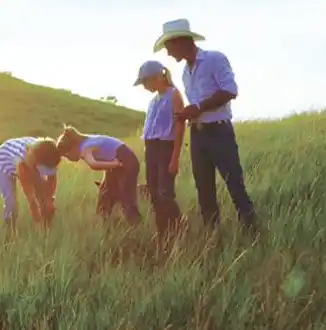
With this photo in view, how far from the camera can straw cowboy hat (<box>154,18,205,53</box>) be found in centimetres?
721

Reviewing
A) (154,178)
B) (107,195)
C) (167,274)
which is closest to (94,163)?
(154,178)

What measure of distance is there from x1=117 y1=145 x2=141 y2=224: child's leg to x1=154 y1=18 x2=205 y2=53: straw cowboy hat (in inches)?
43.7

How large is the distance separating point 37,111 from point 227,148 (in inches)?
609

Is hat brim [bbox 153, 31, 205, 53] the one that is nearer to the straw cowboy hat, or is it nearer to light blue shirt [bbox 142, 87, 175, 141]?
the straw cowboy hat

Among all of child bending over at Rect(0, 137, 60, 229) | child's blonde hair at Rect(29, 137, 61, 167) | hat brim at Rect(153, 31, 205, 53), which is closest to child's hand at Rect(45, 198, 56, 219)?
child bending over at Rect(0, 137, 60, 229)

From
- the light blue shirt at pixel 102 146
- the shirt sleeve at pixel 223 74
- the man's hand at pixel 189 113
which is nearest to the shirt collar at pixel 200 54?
the shirt sleeve at pixel 223 74

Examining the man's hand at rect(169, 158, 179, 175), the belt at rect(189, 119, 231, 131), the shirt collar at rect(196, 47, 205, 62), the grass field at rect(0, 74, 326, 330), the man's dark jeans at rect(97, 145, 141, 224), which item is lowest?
the grass field at rect(0, 74, 326, 330)

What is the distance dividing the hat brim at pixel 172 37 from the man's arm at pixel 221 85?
222mm

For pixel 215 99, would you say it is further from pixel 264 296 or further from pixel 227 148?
pixel 264 296

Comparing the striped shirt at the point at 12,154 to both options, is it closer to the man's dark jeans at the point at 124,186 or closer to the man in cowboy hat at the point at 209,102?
the man's dark jeans at the point at 124,186

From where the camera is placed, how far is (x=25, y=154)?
791cm

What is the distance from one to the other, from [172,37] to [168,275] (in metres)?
1.98

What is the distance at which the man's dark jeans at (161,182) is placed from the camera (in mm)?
7703

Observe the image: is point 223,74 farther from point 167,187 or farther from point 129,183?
point 129,183
